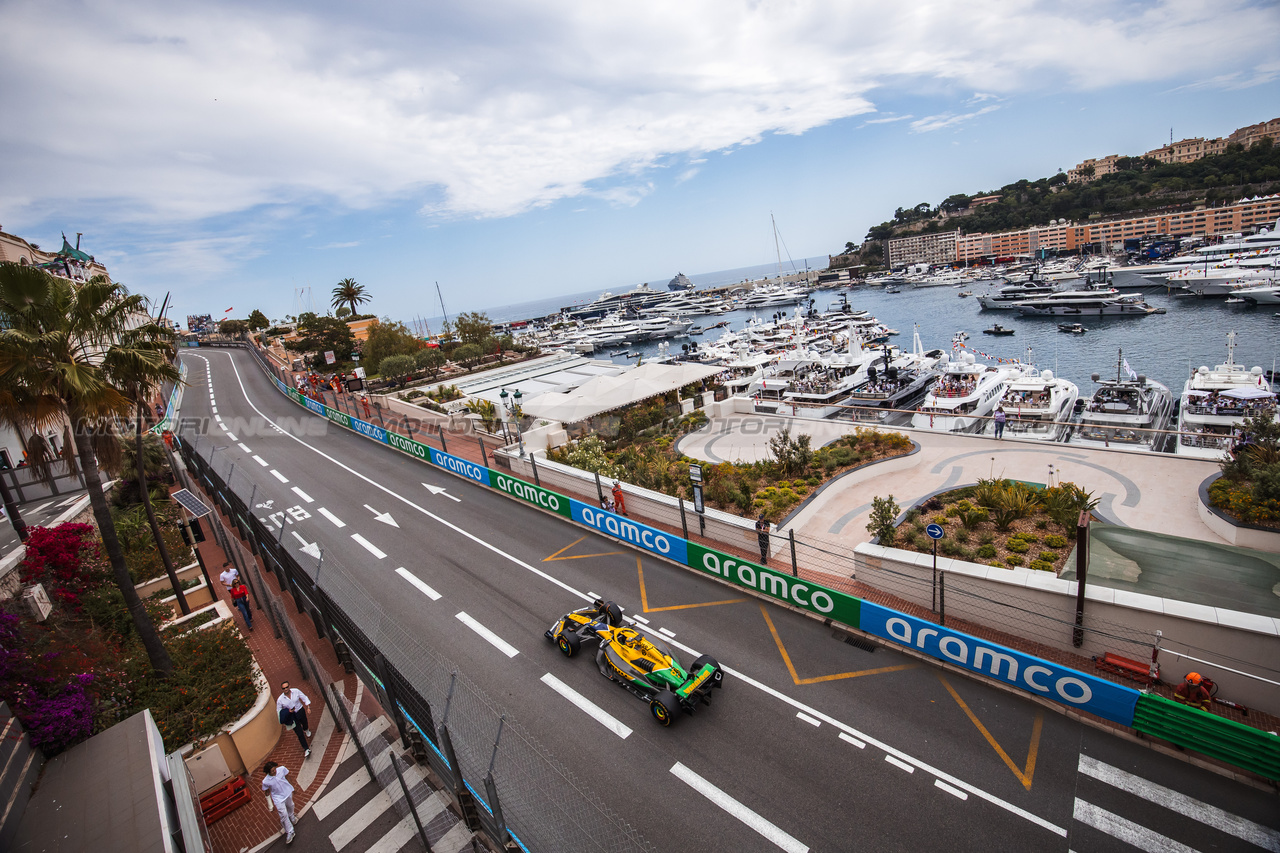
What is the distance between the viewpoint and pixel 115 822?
654 centimetres

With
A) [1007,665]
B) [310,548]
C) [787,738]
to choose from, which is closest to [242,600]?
[310,548]

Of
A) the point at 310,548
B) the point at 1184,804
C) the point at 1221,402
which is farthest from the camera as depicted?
the point at 1221,402

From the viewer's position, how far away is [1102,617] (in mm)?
9312

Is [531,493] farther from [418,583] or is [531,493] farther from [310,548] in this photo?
[310,548]

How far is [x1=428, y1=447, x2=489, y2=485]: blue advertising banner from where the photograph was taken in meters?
21.8

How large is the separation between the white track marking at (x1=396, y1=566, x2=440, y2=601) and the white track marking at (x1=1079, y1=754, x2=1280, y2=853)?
13501 mm

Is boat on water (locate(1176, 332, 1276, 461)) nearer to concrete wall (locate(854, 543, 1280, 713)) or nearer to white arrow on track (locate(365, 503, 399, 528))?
concrete wall (locate(854, 543, 1280, 713))

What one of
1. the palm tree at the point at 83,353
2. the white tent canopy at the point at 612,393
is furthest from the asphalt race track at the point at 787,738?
the white tent canopy at the point at 612,393

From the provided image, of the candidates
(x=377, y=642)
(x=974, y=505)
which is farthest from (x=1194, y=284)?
(x=377, y=642)

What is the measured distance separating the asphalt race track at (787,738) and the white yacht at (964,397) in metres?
20.4

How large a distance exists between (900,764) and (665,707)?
3671 mm

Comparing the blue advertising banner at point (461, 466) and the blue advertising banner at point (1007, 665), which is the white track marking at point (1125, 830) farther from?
the blue advertising banner at point (461, 466)

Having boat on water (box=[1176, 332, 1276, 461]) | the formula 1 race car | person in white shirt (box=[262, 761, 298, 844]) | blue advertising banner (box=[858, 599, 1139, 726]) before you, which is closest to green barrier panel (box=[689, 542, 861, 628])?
blue advertising banner (box=[858, 599, 1139, 726])

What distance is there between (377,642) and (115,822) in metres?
5.70
